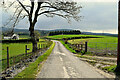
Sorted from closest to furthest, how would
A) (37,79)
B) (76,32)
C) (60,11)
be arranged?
(37,79)
(60,11)
(76,32)

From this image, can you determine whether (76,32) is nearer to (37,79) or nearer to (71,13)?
(71,13)

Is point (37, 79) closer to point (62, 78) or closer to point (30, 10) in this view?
point (62, 78)

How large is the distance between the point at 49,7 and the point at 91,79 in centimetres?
1849

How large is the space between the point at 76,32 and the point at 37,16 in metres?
154

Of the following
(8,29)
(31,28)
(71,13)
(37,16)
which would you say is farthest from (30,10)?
(71,13)

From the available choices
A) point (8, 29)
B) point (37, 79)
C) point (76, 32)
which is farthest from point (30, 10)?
point (76, 32)

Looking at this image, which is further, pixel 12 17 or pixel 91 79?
pixel 12 17

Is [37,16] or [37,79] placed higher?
[37,16]

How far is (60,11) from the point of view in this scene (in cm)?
2419

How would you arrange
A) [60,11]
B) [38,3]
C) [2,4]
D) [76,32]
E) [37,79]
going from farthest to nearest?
[76,32] < [60,11] < [38,3] < [2,4] < [37,79]

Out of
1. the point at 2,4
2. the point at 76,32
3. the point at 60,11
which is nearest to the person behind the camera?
the point at 2,4

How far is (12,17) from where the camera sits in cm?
2220

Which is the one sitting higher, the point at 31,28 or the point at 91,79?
the point at 31,28

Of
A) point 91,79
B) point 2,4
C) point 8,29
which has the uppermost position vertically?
point 2,4
